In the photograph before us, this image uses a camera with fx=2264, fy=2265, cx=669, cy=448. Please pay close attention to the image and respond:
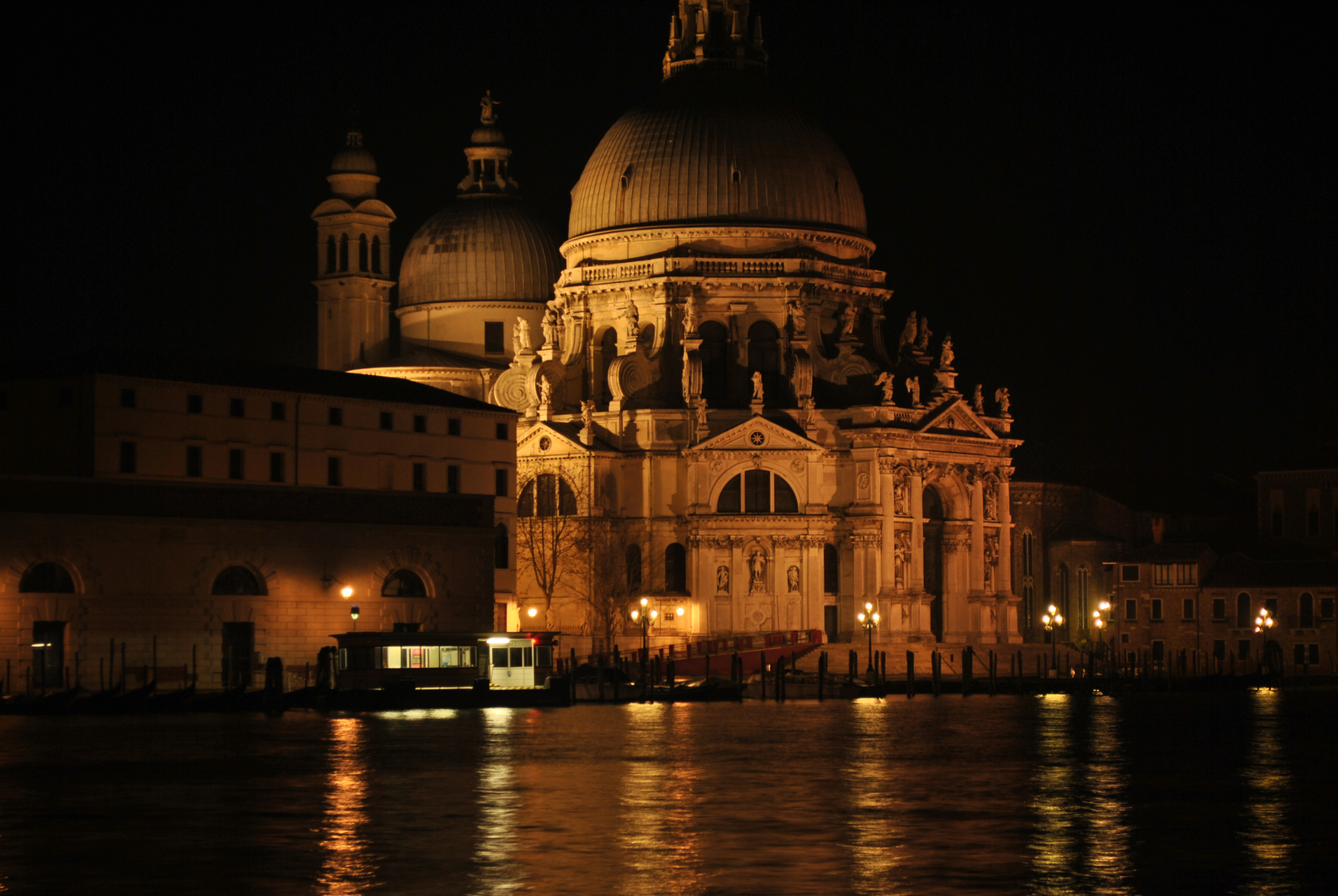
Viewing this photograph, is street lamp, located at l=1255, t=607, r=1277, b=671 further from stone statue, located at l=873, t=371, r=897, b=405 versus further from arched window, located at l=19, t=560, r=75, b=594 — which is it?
arched window, located at l=19, t=560, r=75, b=594

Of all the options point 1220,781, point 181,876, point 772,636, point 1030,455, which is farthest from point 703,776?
point 1030,455

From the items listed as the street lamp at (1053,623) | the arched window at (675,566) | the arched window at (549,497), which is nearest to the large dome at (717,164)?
the arched window at (549,497)

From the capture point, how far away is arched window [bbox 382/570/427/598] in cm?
6181

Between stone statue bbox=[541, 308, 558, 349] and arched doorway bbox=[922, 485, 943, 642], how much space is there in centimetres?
1532

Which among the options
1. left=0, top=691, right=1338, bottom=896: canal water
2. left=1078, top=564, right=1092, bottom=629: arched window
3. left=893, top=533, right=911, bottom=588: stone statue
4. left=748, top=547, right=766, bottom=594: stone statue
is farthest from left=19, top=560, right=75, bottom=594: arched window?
left=1078, top=564, right=1092, bottom=629: arched window

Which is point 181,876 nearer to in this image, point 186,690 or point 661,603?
point 186,690

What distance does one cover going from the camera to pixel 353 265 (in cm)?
8944

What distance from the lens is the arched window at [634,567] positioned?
8038 cm

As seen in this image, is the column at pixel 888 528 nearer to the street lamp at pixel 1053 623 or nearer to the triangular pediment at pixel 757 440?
the triangular pediment at pixel 757 440

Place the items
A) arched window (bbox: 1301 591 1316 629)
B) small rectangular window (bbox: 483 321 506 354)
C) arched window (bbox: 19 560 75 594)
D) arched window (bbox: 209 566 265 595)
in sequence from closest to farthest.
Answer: arched window (bbox: 19 560 75 594) → arched window (bbox: 209 566 265 595) → arched window (bbox: 1301 591 1316 629) → small rectangular window (bbox: 483 321 506 354)

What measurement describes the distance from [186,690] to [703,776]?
2049 cm

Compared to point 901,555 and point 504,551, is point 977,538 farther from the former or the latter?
point 504,551

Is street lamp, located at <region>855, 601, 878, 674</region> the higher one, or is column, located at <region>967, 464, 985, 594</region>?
column, located at <region>967, 464, 985, 594</region>

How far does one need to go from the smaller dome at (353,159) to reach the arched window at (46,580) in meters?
37.6
